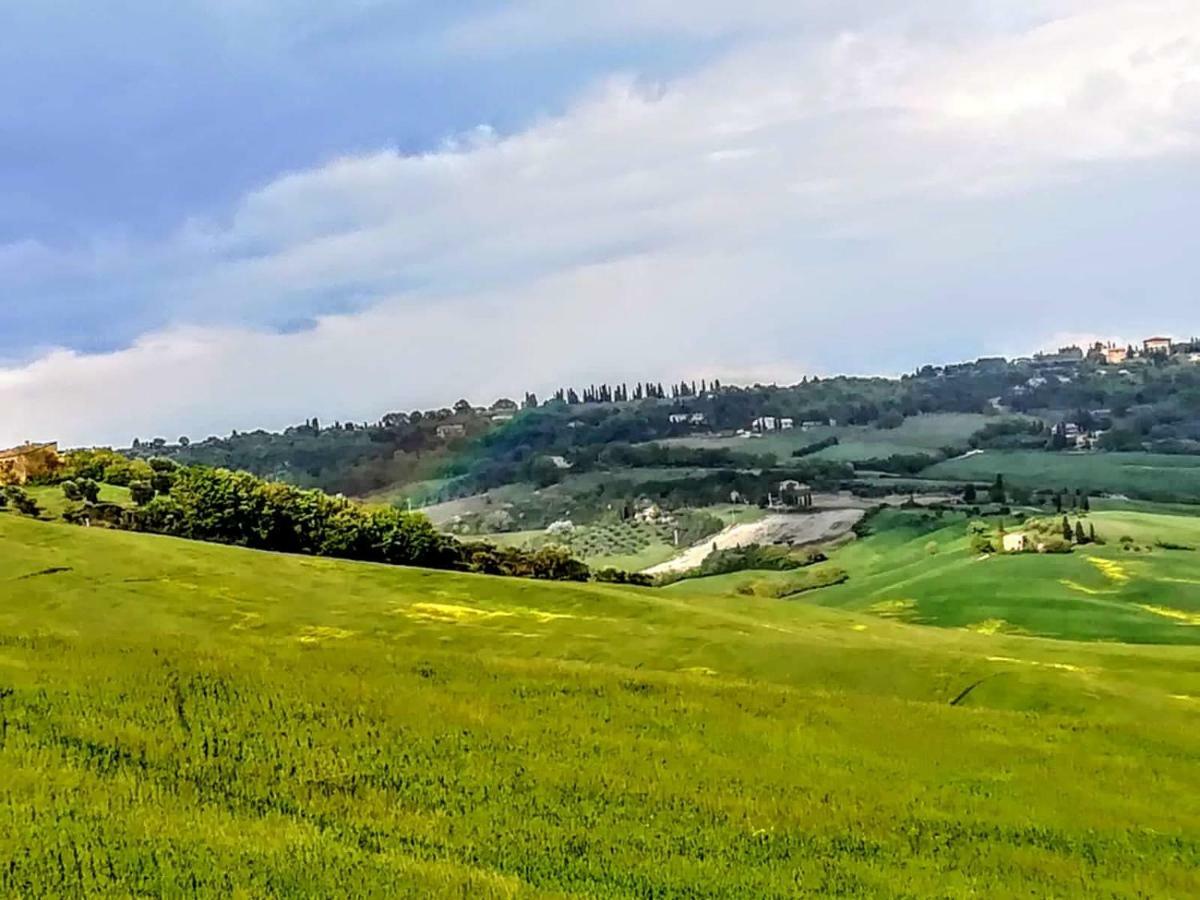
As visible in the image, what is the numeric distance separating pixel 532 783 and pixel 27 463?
13308cm

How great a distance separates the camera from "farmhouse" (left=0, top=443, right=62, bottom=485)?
5472 inches

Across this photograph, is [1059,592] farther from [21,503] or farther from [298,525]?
[21,503]

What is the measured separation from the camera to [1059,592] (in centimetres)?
14950

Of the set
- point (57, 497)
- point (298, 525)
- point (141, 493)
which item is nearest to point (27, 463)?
point (57, 497)

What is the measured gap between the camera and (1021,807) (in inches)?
1113

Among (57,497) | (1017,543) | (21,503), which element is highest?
(57,497)

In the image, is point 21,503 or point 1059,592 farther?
point 1059,592

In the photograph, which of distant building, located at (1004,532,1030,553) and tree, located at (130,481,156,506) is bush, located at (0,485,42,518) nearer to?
tree, located at (130,481,156,506)

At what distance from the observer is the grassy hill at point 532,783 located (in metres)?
20.1

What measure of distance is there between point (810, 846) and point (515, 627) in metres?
47.3

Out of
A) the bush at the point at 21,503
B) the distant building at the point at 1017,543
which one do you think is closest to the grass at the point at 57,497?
the bush at the point at 21,503

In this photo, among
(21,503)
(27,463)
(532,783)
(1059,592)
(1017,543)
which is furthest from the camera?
(1017,543)

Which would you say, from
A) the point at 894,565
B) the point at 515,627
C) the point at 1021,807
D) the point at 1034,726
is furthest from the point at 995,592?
the point at 1021,807

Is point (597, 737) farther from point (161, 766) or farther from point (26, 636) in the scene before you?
point (26, 636)
